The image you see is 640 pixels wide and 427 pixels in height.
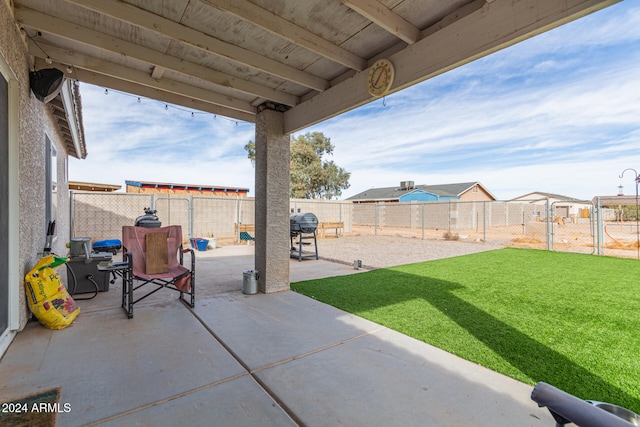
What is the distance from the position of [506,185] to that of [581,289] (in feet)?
102

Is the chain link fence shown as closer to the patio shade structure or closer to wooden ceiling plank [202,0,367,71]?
the patio shade structure

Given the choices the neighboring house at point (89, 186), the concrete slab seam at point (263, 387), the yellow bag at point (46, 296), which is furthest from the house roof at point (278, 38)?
the neighboring house at point (89, 186)

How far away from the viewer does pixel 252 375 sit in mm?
2121

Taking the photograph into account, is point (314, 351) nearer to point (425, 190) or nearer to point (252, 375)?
point (252, 375)

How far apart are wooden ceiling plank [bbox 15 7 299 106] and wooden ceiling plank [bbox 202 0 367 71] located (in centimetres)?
124

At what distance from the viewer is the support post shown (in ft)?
14.3

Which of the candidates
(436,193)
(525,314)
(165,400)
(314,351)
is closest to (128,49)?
(165,400)

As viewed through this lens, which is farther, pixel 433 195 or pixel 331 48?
pixel 433 195

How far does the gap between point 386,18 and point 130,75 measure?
296 centimetres

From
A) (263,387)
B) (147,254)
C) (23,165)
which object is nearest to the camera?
(263,387)

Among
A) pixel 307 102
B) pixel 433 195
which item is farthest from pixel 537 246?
pixel 433 195

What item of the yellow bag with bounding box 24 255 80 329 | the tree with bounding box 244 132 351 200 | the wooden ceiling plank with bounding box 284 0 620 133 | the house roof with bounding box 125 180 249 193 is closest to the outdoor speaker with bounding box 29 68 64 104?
the yellow bag with bounding box 24 255 80 329

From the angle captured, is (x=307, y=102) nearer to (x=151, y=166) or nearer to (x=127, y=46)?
(x=127, y=46)

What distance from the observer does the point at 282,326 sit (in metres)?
3.12
